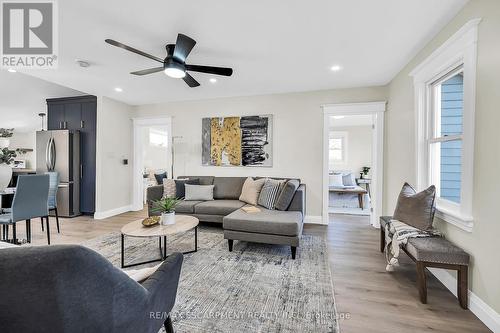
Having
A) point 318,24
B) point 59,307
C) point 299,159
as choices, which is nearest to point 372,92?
point 299,159

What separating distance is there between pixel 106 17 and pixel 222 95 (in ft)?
8.71

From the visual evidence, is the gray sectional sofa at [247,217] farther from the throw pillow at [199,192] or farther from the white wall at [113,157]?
the white wall at [113,157]

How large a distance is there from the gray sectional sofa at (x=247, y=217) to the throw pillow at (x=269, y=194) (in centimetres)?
14

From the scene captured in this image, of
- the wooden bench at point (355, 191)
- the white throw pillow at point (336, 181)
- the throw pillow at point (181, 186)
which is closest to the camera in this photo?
the throw pillow at point (181, 186)

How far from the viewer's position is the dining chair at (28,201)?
8.89 ft

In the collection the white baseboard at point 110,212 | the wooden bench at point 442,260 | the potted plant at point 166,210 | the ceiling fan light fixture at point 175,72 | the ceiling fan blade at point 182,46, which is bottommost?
the white baseboard at point 110,212

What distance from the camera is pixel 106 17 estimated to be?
6.85ft

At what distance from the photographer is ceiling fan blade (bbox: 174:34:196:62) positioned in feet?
6.89

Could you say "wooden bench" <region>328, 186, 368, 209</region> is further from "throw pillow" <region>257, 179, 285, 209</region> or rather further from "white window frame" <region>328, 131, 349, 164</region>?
"throw pillow" <region>257, 179, 285, 209</region>

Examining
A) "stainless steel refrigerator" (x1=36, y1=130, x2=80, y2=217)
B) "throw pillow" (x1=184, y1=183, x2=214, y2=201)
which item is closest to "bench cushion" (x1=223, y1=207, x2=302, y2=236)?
"throw pillow" (x1=184, y1=183, x2=214, y2=201)

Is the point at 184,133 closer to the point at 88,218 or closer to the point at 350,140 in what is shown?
the point at 88,218

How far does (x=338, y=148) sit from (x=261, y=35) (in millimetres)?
6419

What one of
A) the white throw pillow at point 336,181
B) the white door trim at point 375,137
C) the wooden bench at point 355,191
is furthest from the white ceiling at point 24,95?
the white throw pillow at point 336,181

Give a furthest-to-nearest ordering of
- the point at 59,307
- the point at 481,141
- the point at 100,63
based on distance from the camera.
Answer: the point at 100,63, the point at 481,141, the point at 59,307
